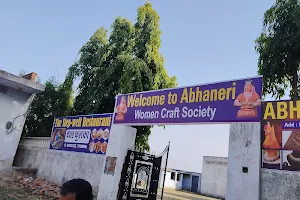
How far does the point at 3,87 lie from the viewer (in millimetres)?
12641

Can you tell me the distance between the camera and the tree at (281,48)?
412 inches

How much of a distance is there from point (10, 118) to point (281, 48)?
12.9m

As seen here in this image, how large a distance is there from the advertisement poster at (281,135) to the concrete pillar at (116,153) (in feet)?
14.1

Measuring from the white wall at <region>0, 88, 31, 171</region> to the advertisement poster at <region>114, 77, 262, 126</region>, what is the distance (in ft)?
22.3

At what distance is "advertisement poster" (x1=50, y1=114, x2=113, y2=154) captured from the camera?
955 cm

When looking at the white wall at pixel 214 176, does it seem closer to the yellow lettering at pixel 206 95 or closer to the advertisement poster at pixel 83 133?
the advertisement poster at pixel 83 133

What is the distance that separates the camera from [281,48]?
1073 cm

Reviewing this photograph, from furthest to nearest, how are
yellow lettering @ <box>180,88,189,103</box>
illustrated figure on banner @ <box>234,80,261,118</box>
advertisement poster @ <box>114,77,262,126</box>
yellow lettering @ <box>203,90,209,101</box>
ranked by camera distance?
yellow lettering @ <box>180,88,189,103</box>
yellow lettering @ <box>203,90,209,101</box>
advertisement poster @ <box>114,77,262,126</box>
illustrated figure on banner @ <box>234,80,261,118</box>

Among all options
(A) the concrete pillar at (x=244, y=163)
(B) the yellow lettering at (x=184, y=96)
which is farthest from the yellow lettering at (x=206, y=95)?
(A) the concrete pillar at (x=244, y=163)

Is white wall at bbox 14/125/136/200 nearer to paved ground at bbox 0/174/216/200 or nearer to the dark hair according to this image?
Answer: paved ground at bbox 0/174/216/200

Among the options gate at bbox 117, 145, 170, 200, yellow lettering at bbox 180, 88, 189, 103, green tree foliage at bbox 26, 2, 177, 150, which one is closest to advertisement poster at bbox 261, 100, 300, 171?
yellow lettering at bbox 180, 88, 189, 103

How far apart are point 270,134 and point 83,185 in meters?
4.93

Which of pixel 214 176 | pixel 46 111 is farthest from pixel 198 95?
pixel 214 176

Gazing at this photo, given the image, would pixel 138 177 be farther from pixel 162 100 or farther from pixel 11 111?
pixel 11 111
